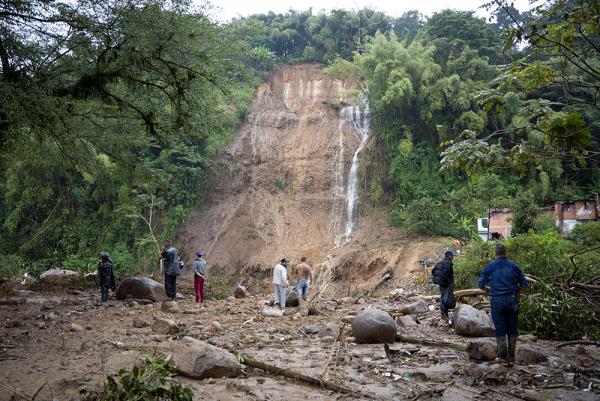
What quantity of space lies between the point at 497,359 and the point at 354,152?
21.7 metres

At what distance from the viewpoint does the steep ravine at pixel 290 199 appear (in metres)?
22.6

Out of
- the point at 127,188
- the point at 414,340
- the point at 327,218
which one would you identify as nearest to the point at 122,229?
the point at 127,188

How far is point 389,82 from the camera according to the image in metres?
23.2

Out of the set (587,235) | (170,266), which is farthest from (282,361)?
(587,235)

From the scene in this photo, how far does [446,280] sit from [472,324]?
4.90 feet

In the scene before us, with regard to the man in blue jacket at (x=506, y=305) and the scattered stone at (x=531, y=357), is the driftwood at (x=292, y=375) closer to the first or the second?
the man in blue jacket at (x=506, y=305)

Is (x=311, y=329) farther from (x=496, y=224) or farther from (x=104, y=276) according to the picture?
(x=496, y=224)

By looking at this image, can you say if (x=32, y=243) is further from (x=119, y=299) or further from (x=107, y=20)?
(x=107, y=20)

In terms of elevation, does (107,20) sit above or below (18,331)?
above

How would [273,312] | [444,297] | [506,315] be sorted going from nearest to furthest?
[506,315] < [444,297] < [273,312]

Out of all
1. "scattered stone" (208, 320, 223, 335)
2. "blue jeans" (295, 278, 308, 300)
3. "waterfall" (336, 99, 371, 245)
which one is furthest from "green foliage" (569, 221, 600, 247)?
"scattered stone" (208, 320, 223, 335)

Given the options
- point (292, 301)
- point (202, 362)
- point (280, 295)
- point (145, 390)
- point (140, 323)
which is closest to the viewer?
point (145, 390)

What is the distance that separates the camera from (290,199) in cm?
2622

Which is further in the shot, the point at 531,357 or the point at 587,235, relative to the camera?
the point at 587,235
